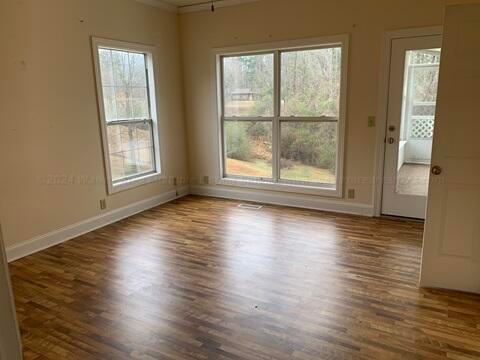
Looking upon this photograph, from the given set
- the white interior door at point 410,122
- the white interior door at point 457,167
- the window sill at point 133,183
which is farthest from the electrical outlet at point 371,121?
the window sill at point 133,183

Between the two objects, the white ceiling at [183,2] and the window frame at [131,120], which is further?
the white ceiling at [183,2]

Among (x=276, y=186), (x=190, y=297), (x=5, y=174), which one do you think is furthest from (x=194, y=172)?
(x=190, y=297)

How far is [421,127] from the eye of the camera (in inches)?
158

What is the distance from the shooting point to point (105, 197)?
4.32 metres

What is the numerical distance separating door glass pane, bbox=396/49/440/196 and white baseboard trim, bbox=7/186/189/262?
10.8 ft

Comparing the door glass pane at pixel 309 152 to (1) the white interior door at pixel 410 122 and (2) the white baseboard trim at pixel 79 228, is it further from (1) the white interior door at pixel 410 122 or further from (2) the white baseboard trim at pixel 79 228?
(2) the white baseboard trim at pixel 79 228

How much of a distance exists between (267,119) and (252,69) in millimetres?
727

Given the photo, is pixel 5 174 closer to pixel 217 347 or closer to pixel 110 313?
pixel 110 313

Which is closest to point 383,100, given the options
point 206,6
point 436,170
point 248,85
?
point 436,170

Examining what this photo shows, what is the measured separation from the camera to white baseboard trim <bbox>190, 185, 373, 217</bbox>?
453 centimetres

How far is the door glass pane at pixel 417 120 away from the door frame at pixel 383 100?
180 millimetres

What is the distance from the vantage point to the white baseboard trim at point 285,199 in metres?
4.53

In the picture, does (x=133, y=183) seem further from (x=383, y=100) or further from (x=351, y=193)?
(x=383, y=100)

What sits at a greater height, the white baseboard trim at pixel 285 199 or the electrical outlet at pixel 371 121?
the electrical outlet at pixel 371 121
